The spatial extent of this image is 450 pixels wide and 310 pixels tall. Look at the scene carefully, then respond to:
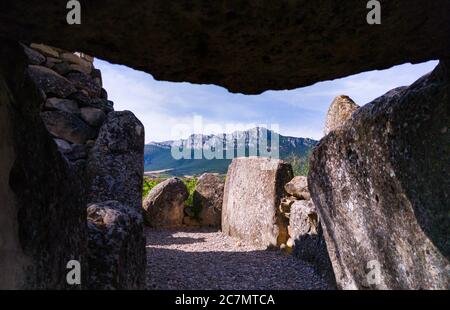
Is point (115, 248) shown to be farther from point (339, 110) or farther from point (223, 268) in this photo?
point (339, 110)

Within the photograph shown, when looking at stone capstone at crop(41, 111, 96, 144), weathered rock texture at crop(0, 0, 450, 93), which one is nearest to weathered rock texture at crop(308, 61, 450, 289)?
weathered rock texture at crop(0, 0, 450, 93)

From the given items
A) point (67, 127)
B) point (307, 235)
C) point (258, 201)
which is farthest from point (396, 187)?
point (67, 127)

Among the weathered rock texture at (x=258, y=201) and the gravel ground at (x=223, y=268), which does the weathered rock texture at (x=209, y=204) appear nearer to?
the weathered rock texture at (x=258, y=201)

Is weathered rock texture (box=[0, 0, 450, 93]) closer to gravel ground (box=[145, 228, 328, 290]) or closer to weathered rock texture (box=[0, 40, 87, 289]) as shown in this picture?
weathered rock texture (box=[0, 40, 87, 289])

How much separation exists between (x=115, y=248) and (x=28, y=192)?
3.73ft

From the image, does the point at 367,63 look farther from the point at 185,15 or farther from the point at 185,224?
the point at 185,224

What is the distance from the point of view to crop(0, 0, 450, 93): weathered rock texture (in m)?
2.07

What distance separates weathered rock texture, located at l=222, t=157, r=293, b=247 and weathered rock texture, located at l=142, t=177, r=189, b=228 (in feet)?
6.48

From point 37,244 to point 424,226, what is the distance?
8.83 feet

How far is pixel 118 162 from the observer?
7285 millimetres

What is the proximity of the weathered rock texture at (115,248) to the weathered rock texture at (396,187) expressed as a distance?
214cm

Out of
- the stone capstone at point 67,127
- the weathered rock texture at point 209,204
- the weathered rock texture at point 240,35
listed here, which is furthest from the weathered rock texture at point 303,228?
the weathered rock texture at point 209,204

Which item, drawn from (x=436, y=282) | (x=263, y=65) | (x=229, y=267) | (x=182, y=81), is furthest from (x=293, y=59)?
(x=229, y=267)

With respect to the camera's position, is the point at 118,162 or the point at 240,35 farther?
the point at 118,162
